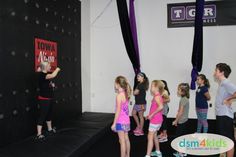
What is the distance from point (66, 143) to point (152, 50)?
9.88 ft

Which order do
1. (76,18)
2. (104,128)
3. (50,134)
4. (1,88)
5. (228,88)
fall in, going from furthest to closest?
(76,18) < (104,128) < (50,134) < (1,88) < (228,88)

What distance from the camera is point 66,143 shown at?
3.34m

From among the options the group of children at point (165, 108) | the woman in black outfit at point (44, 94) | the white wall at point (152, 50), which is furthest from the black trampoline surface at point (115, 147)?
the white wall at point (152, 50)

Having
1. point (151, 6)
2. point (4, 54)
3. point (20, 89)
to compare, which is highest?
point (151, 6)

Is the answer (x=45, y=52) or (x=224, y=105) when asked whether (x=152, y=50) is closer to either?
(x=45, y=52)

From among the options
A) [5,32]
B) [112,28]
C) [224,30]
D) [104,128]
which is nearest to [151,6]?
[112,28]

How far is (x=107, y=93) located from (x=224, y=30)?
2767 mm

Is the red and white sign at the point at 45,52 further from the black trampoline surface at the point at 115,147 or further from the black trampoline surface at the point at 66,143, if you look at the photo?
the black trampoline surface at the point at 115,147

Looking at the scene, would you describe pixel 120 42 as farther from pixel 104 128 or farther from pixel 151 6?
pixel 104 128

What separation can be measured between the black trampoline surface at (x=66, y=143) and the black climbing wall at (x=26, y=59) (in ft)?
0.82

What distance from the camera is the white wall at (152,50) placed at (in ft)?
17.4

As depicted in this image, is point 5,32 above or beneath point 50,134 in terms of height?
above

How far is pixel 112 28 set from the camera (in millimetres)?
5777

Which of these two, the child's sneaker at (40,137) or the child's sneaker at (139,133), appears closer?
the child's sneaker at (40,137)
